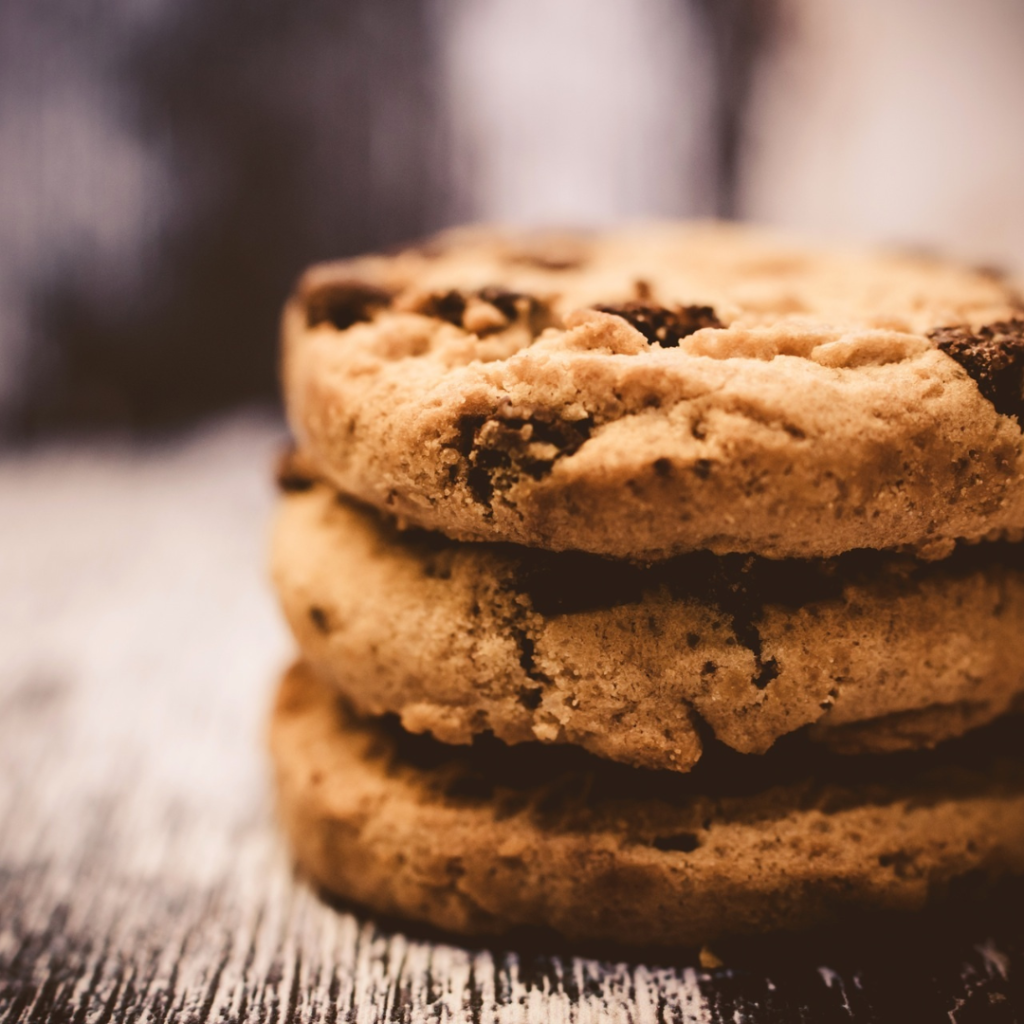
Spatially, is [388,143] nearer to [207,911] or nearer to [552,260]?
[552,260]

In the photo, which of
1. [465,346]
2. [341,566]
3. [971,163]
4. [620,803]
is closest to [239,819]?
[341,566]

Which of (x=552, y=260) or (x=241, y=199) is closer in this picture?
(x=552, y=260)

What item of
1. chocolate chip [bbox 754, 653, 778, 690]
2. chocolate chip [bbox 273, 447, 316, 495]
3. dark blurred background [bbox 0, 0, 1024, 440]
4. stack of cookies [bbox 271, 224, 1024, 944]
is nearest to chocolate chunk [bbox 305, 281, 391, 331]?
stack of cookies [bbox 271, 224, 1024, 944]

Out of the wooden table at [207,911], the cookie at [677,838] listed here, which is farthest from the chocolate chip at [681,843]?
the wooden table at [207,911]

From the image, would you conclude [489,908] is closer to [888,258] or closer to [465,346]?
[465,346]

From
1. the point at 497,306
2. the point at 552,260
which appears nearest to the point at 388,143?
the point at 552,260

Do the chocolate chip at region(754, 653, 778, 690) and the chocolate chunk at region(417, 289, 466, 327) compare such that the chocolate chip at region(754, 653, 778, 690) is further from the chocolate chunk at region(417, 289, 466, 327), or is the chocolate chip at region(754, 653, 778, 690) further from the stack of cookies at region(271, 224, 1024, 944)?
the chocolate chunk at region(417, 289, 466, 327)
